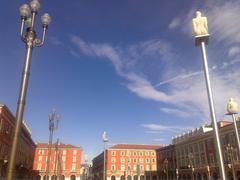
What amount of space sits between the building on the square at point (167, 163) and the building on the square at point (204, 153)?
278 centimetres

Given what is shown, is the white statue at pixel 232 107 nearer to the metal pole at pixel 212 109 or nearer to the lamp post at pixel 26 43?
the metal pole at pixel 212 109

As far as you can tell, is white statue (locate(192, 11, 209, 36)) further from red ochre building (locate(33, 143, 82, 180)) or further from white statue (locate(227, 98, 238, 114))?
red ochre building (locate(33, 143, 82, 180))

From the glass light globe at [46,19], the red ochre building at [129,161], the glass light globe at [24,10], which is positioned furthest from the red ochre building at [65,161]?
the glass light globe at [24,10]

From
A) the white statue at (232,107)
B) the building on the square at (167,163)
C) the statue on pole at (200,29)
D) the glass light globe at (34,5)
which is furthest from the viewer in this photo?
the building on the square at (167,163)

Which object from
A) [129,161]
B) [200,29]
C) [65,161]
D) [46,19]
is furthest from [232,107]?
[65,161]

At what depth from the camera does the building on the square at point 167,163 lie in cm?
7481

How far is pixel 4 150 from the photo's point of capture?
3959 cm

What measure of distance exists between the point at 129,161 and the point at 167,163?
21.6m

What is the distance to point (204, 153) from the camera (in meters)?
60.2

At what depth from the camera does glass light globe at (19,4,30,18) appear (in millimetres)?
10266

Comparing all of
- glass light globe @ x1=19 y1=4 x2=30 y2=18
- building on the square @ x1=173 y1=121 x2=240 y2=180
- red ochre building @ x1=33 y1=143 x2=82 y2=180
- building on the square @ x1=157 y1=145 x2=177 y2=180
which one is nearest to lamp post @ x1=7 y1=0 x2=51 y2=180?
glass light globe @ x1=19 y1=4 x2=30 y2=18

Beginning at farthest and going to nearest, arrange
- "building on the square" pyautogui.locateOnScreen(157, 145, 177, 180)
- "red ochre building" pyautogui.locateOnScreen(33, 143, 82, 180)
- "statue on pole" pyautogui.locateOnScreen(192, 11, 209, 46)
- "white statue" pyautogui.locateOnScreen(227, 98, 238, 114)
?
"red ochre building" pyautogui.locateOnScreen(33, 143, 82, 180) → "building on the square" pyautogui.locateOnScreen(157, 145, 177, 180) → "white statue" pyautogui.locateOnScreen(227, 98, 238, 114) → "statue on pole" pyautogui.locateOnScreen(192, 11, 209, 46)

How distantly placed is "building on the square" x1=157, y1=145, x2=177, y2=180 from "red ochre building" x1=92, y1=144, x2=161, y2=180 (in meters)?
6.27

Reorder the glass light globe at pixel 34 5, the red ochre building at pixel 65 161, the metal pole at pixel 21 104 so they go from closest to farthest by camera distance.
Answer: the metal pole at pixel 21 104 → the glass light globe at pixel 34 5 → the red ochre building at pixel 65 161
